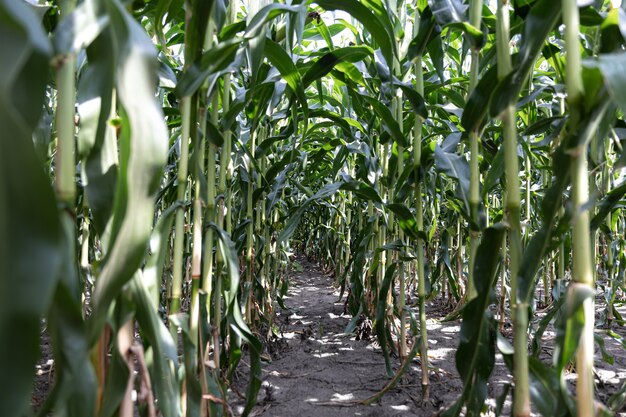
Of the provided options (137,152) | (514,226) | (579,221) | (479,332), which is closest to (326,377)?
(479,332)

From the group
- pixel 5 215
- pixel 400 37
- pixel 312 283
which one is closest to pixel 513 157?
pixel 5 215

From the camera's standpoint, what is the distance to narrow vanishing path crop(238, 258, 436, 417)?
1.63 metres

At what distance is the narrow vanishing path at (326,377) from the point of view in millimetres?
1631

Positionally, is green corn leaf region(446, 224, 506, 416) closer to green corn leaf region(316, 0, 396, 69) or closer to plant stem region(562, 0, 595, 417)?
plant stem region(562, 0, 595, 417)

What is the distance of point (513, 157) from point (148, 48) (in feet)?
1.96

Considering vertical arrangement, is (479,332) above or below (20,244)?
below

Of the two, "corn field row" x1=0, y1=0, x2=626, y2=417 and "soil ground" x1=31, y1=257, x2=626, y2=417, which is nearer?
"corn field row" x1=0, y1=0, x2=626, y2=417

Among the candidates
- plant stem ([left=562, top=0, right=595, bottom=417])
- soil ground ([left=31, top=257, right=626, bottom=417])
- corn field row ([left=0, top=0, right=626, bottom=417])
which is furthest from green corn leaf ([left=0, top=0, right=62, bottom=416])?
soil ground ([left=31, top=257, right=626, bottom=417])

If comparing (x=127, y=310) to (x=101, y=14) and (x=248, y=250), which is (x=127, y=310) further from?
(x=248, y=250)

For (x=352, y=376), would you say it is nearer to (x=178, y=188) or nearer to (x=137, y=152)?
(x=178, y=188)

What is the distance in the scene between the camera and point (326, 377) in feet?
6.45

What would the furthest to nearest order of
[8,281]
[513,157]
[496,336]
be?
[496,336]
[513,157]
[8,281]

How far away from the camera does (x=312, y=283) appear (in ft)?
16.7

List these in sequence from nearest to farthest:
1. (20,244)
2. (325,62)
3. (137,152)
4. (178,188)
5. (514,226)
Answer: (20,244), (137,152), (514,226), (178,188), (325,62)
